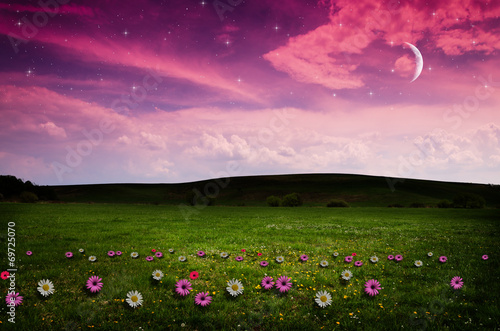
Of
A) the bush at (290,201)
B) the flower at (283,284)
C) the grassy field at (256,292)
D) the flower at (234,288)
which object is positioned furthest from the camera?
the bush at (290,201)

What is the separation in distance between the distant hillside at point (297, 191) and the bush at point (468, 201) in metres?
15.6

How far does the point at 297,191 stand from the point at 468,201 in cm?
5026

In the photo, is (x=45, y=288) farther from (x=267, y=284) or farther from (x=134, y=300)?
(x=267, y=284)

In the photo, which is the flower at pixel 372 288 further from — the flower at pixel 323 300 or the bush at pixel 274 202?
the bush at pixel 274 202

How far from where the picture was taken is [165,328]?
4.94m

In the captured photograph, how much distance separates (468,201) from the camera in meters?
52.4

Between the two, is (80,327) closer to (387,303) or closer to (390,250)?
(387,303)

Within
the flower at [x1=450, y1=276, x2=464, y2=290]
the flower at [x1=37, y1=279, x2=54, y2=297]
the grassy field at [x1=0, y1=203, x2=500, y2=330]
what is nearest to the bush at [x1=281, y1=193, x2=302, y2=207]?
the grassy field at [x1=0, y1=203, x2=500, y2=330]

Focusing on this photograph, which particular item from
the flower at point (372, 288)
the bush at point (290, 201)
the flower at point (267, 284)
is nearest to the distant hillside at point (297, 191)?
the bush at point (290, 201)

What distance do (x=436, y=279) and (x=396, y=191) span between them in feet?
286

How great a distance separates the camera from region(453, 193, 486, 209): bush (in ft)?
170

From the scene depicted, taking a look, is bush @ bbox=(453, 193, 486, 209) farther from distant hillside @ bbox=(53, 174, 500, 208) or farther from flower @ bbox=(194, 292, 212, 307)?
flower @ bbox=(194, 292, 212, 307)

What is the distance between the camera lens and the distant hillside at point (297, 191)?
259ft

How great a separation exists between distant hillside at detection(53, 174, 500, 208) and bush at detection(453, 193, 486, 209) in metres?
15.6
